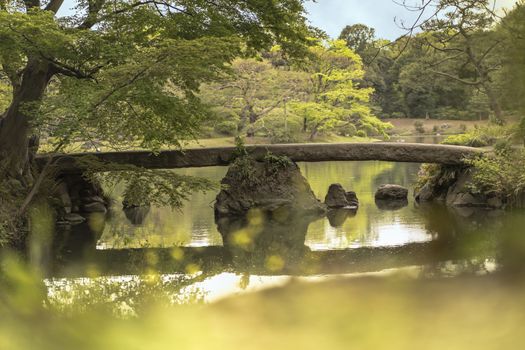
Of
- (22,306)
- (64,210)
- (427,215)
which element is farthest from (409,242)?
(64,210)

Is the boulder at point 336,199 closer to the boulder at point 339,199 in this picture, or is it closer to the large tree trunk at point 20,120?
the boulder at point 339,199

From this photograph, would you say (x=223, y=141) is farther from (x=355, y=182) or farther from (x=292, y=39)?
(x=292, y=39)

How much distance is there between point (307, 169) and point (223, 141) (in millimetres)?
7353

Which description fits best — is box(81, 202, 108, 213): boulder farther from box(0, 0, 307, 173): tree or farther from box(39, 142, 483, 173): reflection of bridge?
box(0, 0, 307, 173): tree

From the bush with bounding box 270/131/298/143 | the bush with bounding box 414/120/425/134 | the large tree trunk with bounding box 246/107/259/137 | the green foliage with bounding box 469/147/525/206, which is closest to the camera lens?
the green foliage with bounding box 469/147/525/206

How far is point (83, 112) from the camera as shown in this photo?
8.06 m

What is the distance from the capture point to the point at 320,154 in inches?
553

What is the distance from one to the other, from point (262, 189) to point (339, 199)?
2.18 m

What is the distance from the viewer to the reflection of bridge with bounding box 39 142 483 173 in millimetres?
13578

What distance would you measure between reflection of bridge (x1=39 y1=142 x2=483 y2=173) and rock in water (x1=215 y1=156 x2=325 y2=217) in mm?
399

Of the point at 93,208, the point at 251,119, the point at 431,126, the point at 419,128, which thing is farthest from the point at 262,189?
the point at 431,126

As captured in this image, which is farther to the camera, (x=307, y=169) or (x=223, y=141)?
(x=223, y=141)

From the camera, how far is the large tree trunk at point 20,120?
10641 millimetres

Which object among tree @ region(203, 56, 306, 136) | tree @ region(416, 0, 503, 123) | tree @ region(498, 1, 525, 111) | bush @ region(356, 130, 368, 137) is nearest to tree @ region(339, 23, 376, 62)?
bush @ region(356, 130, 368, 137)
